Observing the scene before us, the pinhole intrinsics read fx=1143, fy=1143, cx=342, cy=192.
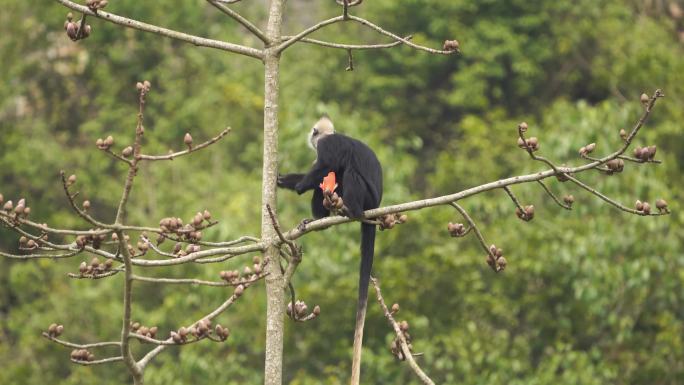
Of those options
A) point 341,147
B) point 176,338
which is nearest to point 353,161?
point 341,147

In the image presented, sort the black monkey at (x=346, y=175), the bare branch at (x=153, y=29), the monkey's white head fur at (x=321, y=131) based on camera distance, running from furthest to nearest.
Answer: the monkey's white head fur at (x=321, y=131) < the black monkey at (x=346, y=175) < the bare branch at (x=153, y=29)

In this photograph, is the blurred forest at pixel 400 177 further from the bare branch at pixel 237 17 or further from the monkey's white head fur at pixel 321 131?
the bare branch at pixel 237 17

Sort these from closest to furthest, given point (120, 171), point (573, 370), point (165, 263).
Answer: point (165, 263) → point (573, 370) → point (120, 171)

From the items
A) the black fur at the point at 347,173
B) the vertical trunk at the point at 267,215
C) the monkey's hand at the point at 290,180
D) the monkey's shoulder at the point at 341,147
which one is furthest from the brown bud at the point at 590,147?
the monkey's hand at the point at 290,180

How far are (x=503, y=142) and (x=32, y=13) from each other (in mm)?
9440

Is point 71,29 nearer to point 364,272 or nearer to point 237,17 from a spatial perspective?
point 237,17

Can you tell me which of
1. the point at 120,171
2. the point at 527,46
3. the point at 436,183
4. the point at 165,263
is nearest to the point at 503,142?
the point at 436,183

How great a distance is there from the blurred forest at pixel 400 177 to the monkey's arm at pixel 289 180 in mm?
4239

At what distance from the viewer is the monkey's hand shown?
568 cm

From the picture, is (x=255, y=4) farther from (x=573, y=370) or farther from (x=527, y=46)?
(x=573, y=370)

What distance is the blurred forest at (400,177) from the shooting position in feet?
34.5

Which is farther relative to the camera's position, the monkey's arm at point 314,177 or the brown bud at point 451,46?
the monkey's arm at point 314,177

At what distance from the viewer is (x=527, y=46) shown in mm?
22031

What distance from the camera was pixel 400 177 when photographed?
12.0 metres
